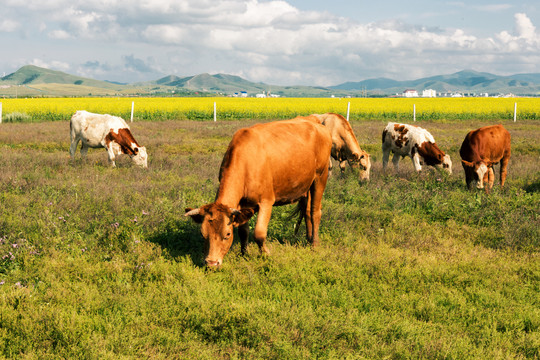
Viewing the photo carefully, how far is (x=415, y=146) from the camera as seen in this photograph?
13.8 m

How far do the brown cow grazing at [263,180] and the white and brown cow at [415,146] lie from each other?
681 centimetres

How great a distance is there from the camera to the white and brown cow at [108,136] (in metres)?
13.9

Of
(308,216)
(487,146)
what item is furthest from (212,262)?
(487,146)

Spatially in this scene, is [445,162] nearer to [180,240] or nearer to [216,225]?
[180,240]

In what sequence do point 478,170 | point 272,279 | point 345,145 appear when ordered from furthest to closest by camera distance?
point 345,145
point 478,170
point 272,279

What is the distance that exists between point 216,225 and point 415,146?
9.90 metres

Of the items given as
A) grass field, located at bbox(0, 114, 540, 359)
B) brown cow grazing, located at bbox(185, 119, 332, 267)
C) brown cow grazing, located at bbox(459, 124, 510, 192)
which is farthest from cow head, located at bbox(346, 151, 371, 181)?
brown cow grazing, located at bbox(185, 119, 332, 267)

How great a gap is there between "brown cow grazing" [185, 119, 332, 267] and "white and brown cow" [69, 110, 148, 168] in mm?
7650

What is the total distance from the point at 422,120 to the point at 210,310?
32.4 metres

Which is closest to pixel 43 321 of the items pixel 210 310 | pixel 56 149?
pixel 210 310

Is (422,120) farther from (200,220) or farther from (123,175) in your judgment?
(200,220)

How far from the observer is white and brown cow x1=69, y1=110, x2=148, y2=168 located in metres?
13.9

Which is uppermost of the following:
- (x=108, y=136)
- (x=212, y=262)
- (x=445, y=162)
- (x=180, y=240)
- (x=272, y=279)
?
(x=108, y=136)

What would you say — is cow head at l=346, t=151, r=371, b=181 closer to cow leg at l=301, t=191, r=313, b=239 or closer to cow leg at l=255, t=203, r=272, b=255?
cow leg at l=301, t=191, r=313, b=239
